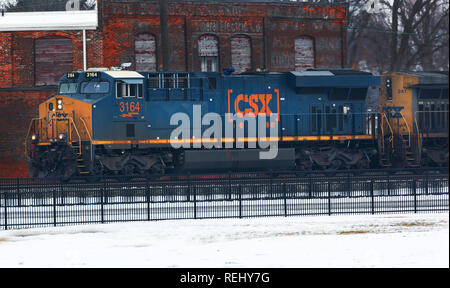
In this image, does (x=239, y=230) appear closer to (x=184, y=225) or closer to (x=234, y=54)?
(x=184, y=225)

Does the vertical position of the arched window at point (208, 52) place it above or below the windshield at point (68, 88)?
above

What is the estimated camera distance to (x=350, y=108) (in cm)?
2916

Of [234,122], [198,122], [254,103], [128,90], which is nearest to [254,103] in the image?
[254,103]

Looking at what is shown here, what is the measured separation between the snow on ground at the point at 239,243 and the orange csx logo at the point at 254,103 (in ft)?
28.9

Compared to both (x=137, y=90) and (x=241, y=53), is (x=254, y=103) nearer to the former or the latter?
(x=137, y=90)

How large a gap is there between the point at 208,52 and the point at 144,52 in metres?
3.36

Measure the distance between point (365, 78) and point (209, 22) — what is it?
34.5ft

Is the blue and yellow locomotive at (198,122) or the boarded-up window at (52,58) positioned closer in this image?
the blue and yellow locomotive at (198,122)

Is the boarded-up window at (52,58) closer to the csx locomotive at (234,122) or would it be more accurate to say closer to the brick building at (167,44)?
the brick building at (167,44)

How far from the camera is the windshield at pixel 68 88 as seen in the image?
26641 mm

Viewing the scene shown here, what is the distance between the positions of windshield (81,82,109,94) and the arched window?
11.0 m

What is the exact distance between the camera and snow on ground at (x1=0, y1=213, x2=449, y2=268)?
534 inches

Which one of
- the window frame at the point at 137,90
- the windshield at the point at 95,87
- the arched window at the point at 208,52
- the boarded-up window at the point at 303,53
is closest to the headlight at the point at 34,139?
the windshield at the point at 95,87

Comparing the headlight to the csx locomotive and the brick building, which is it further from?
the brick building
